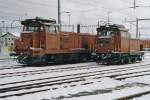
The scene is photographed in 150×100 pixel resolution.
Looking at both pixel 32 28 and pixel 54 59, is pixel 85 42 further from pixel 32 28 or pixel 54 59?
pixel 32 28

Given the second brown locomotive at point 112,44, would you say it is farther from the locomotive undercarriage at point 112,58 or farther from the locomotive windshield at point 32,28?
the locomotive windshield at point 32,28

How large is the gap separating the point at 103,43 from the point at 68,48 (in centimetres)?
290

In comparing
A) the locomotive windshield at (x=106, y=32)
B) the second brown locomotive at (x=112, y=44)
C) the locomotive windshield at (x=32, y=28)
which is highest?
the locomotive windshield at (x=32, y=28)

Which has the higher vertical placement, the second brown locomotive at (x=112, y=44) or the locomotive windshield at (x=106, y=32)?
the locomotive windshield at (x=106, y=32)

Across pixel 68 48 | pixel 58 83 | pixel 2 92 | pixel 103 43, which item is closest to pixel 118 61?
pixel 103 43

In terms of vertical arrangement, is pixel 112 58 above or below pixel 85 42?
below

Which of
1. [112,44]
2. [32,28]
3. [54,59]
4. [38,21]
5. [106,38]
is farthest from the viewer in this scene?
[106,38]

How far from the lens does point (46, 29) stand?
2478 cm

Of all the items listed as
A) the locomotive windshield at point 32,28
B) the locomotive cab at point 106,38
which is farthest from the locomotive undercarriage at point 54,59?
the locomotive cab at point 106,38

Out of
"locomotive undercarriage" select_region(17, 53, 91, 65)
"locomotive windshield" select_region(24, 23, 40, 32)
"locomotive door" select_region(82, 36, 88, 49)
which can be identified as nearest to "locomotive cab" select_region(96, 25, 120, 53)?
"locomotive undercarriage" select_region(17, 53, 91, 65)

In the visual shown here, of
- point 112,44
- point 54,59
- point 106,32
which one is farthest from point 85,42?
point 54,59

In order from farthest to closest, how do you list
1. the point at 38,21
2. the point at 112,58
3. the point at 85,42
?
the point at 85,42 < the point at 112,58 < the point at 38,21

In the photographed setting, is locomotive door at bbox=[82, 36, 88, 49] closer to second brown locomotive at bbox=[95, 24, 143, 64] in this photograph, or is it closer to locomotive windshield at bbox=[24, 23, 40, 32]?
second brown locomotive at bbox=[95, 24, 143, 64]

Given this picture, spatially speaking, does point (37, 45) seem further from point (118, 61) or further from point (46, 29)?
point (118, 61)
